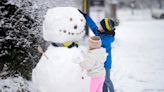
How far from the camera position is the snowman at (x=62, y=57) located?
4.35m

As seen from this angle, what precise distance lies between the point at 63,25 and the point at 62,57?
426 millimetres

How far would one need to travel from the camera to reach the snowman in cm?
435

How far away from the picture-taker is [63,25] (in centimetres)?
440

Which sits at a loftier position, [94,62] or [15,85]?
[94,62]

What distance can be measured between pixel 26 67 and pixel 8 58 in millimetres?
360

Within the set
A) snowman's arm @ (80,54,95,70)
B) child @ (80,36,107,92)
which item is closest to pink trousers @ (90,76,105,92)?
child @ (80,36,107,92)

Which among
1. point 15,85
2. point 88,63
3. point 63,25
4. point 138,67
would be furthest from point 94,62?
point 138,67

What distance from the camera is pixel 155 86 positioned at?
7.07 m

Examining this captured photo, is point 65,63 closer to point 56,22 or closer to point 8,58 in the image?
point 56,22

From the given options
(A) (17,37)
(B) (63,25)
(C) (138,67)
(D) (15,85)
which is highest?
(B) (63,25)

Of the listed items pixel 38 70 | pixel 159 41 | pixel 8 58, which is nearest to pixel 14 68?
pixel 8 58

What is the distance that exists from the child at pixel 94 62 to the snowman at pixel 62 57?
0.37 ft

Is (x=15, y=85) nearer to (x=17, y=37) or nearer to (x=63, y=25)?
(x=17, y=37)

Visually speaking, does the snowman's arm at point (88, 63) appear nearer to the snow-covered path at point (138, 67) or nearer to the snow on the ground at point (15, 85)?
the snow on the ground at point (15, 85)
